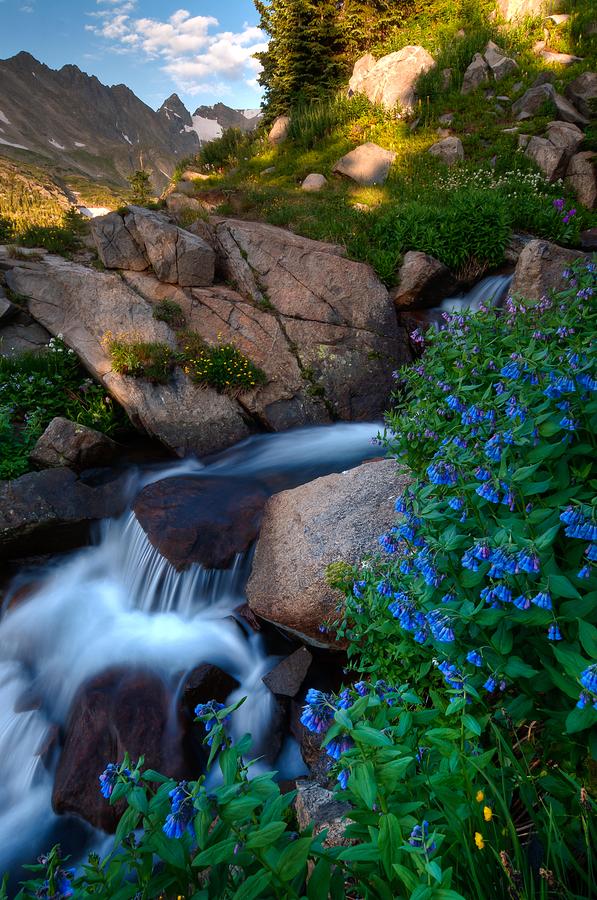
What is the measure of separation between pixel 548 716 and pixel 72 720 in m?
4.77

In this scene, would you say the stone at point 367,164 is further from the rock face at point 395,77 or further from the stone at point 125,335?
the stone at point 125,335

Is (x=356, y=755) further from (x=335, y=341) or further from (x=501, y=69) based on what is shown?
(x=501, y=69)

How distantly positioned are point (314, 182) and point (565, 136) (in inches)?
291

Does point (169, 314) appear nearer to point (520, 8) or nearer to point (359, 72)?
point (359, 72)

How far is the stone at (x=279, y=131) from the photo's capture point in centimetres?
1916

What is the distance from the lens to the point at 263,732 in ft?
16.4

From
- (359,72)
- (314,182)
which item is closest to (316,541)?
(314,182)

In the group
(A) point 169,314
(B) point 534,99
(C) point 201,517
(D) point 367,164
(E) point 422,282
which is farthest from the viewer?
(D) point 367,164

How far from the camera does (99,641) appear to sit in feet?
19.2

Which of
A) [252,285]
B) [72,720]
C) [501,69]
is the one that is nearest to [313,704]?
[72,720]

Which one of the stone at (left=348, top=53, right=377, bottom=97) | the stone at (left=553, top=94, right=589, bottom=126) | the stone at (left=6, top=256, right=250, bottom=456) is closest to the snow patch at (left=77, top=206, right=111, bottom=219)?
the stone at (left=6, top=256, right=250, bottom=456)

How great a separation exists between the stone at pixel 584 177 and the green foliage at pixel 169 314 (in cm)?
1095

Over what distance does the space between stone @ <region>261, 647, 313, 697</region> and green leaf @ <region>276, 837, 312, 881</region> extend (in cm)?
384

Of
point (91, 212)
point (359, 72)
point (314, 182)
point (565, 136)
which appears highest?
point (91, 212)
